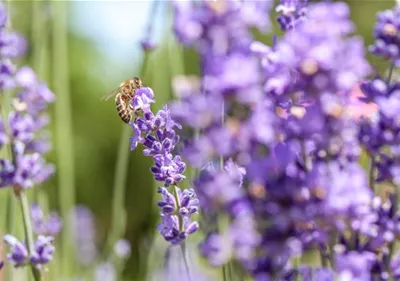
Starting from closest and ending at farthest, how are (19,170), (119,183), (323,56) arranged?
(323,56), (19,170), (119,183)

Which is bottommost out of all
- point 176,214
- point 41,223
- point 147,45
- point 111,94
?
point 41,223

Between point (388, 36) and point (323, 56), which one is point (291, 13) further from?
point (323, 56)

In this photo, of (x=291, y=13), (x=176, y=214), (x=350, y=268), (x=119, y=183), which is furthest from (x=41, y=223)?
(x=350, y=268)

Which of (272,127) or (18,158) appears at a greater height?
(272,127)

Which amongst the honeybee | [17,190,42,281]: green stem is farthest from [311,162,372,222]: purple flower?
the honeybee

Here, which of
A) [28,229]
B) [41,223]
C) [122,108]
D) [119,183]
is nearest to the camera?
[28,229]

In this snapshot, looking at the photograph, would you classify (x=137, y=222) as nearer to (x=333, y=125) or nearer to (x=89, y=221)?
(x=89, y=221)

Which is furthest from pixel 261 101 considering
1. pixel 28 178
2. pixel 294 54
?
pixel 28 178

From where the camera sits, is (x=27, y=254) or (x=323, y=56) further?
(x=27, y=254)

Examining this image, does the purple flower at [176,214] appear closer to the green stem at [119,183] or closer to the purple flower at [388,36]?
the purple flower at [388,36]
